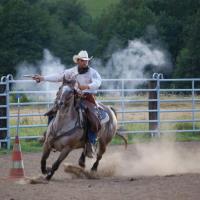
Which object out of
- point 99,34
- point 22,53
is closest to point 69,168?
point 22,53

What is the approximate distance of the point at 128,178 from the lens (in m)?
12.7

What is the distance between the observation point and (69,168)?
12438 millimetres

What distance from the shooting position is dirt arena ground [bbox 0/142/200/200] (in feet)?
32.8

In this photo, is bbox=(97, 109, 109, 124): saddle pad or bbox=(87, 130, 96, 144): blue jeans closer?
bbox=(87, 130, 96, 144): blue jeans

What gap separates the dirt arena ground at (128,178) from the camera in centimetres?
1001

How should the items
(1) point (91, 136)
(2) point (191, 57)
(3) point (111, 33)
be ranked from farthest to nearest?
(3) point (111, 33) → (2) point (191, 57) → (1) point (91, 136)

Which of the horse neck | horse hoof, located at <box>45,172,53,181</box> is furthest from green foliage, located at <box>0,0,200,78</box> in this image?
horse hoof, located at <box>45,172,53,181</box>

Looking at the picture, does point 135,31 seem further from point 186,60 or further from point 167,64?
point 186,60

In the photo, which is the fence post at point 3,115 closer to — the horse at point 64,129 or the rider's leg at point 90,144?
the rider's leg at point 90,144

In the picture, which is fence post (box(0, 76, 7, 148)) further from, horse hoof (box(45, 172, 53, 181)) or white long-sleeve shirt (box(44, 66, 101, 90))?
horse hoof (box(45, 172, 53, 181))

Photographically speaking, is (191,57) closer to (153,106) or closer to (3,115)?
(153,106)

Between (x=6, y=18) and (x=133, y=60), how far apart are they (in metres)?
11.9

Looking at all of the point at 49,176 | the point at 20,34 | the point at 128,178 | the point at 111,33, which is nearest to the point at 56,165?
the point at 49,176

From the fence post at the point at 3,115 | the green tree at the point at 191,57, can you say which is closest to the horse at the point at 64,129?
the fence post at the point at 3,115
